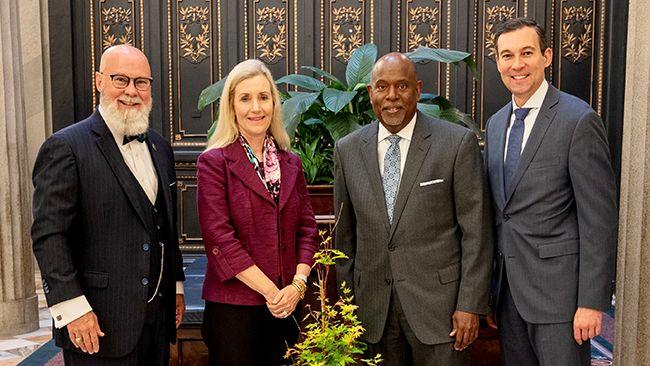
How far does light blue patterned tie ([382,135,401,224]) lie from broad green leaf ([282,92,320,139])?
144cm

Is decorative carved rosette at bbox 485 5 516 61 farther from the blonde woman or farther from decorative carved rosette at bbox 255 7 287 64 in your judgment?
the blonde woman

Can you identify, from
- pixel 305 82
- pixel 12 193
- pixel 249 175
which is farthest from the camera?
pixel 12 193

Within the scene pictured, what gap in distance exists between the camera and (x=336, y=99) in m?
3.85

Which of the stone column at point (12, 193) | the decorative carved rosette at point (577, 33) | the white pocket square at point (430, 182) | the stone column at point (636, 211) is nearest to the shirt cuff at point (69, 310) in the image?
the white pocket square at point (430, 182)

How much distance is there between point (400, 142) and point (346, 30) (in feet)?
13.3

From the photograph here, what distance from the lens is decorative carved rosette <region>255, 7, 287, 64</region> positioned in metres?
6.18

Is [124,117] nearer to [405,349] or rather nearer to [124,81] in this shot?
[124,81]

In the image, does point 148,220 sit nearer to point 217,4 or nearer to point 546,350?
point 546,350

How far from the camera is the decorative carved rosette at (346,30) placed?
614 centimetres

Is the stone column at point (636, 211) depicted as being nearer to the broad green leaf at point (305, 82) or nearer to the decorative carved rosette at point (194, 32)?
the broad green leaf at point (305, 82)

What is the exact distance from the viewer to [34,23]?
20.5 ft

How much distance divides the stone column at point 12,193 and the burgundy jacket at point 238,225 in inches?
110

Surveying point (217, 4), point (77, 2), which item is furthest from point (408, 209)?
point (77, 2)

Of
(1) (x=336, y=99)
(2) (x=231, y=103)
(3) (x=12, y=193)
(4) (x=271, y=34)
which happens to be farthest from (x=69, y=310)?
(4) (x=271, y=34)
